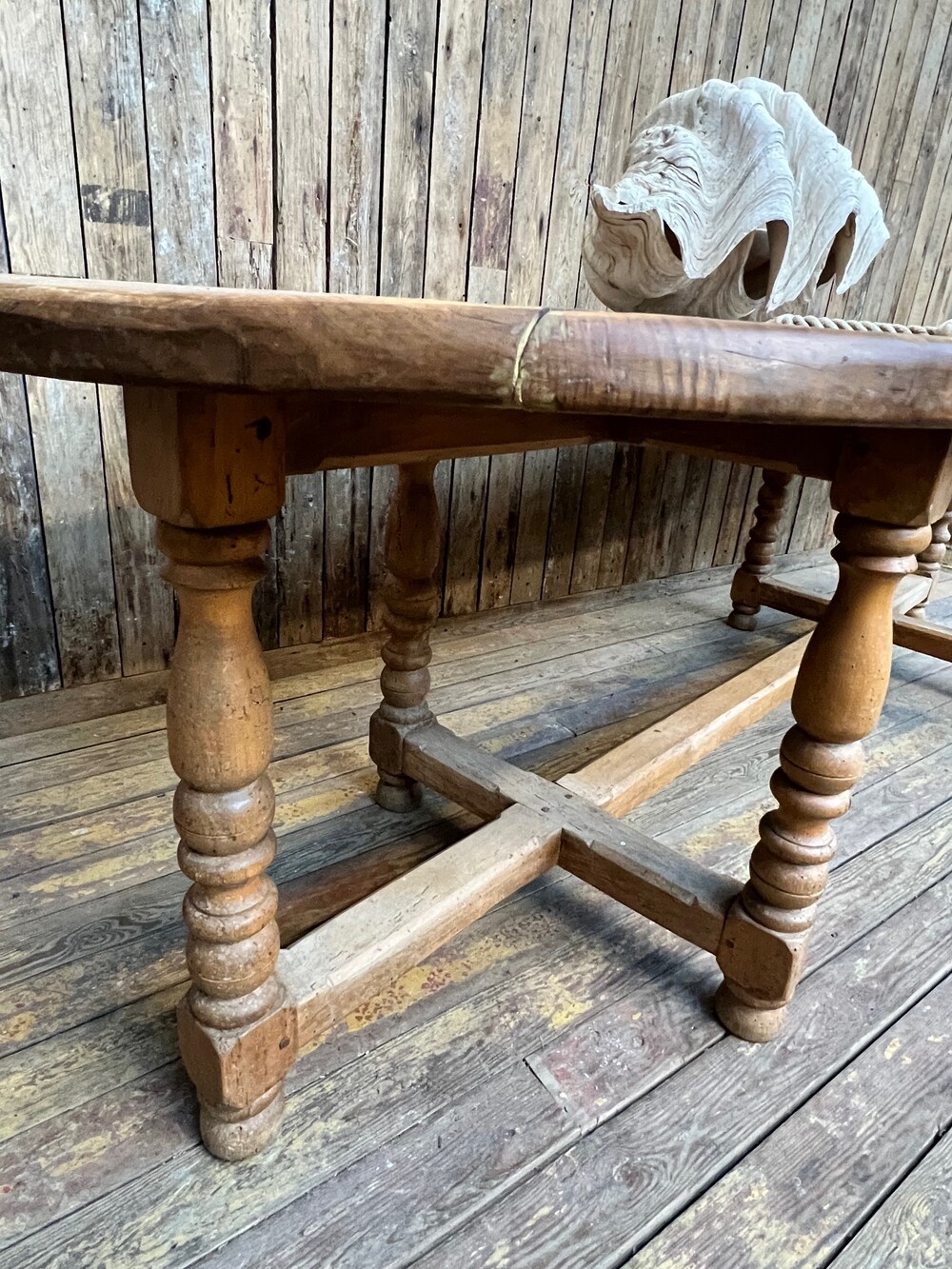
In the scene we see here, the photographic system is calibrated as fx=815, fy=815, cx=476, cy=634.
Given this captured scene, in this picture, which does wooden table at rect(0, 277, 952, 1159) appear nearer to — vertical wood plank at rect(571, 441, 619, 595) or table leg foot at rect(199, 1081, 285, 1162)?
table leg foot at rect(199, 1081, 285, 1162)

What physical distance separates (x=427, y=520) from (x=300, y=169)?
87cm

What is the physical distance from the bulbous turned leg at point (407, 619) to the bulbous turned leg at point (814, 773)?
1.82 feet

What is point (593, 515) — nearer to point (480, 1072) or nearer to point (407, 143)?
point (407, 143)

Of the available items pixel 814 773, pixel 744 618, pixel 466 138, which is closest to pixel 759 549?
pixel 744 618

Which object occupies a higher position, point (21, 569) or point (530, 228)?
point (530, 228)

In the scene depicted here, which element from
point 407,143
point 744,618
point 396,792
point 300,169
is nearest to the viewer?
point 396,792

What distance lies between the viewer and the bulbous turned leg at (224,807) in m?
0.61

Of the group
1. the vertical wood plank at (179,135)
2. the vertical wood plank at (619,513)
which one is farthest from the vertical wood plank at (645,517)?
the vertical wood plank at (179,135)

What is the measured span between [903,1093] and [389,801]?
770mm

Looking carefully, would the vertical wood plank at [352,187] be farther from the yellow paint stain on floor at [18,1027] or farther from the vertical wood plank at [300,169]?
the yellow paint stain on floor at [18,1027]

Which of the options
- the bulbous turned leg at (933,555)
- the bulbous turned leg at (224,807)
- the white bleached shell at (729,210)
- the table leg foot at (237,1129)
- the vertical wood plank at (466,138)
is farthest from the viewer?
the bulbous turned leg at (933,555)

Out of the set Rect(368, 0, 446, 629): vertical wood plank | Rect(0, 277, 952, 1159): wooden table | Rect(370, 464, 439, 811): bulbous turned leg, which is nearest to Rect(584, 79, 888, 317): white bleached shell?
Rect(0, 277, 952, 1159): wooden table

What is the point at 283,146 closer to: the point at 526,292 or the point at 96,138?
the point at 96,138

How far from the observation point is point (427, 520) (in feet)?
3.81
